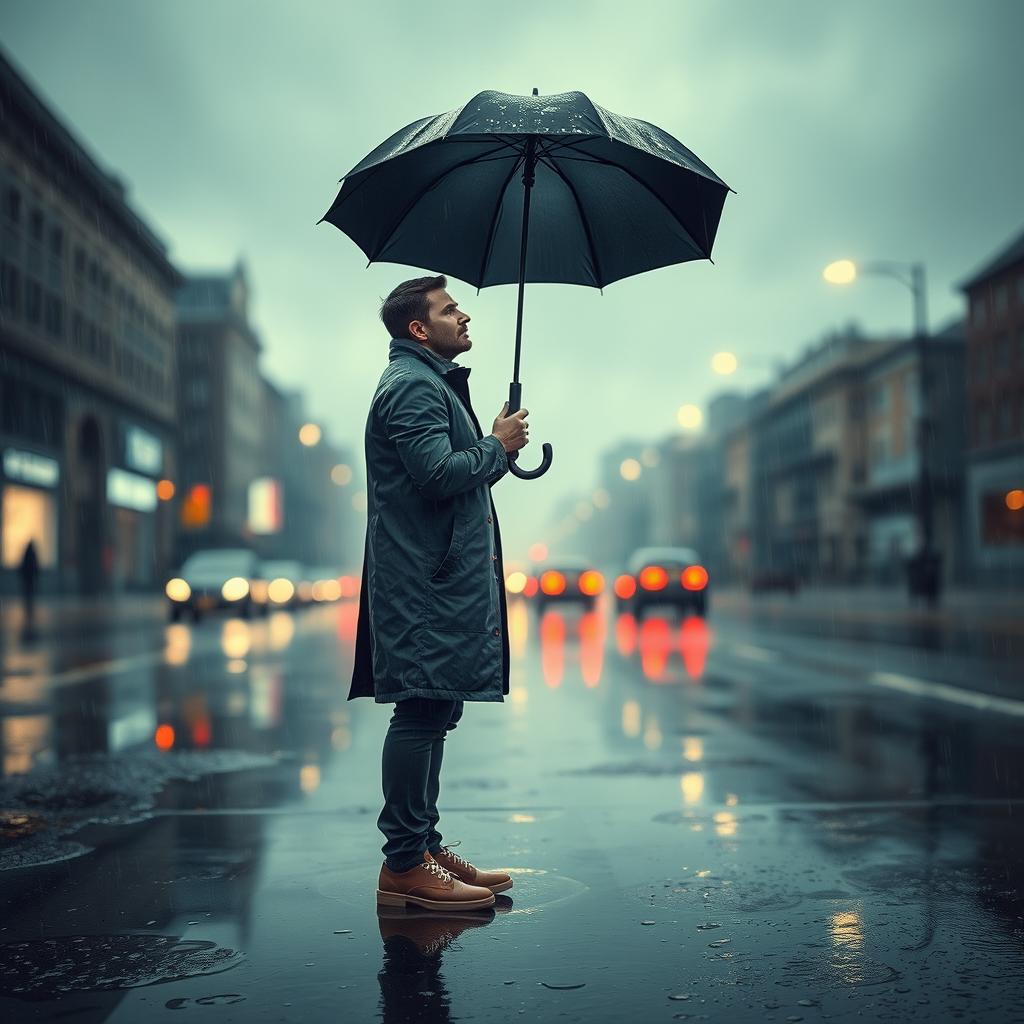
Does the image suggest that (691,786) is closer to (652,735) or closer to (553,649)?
(652,735)

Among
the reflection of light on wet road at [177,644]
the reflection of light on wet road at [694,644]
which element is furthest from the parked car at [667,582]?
the reflection of light on wet road at [177,644]

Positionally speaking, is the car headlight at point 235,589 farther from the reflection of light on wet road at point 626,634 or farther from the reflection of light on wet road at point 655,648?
the reflection of light on wet road at point 655,648

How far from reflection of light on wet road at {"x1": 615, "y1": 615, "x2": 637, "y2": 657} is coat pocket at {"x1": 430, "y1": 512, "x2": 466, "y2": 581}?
46.7 ft

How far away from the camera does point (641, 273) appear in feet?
19.3

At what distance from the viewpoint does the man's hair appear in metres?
4.73

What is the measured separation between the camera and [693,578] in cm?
2998

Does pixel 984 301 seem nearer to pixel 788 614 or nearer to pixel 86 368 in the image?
pixel 788 614

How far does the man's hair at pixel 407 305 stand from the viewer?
186 inches

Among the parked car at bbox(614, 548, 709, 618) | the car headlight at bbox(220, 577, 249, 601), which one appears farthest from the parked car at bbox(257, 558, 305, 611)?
the parked car at bbox(614, 548, 709, 618)

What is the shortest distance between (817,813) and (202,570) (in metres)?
26.7

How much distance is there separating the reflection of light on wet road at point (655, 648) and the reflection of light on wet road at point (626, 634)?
14cm

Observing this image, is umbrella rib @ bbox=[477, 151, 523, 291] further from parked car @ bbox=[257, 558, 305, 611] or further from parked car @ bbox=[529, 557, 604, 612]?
parked car @ bbox=[257, 558, 305, 611]

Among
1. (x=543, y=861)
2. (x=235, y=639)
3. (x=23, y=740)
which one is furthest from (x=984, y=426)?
(x=543, y=861)

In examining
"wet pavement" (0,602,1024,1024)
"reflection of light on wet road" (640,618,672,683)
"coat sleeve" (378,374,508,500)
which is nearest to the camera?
"wet pavement" (0,602,1024,1024)
